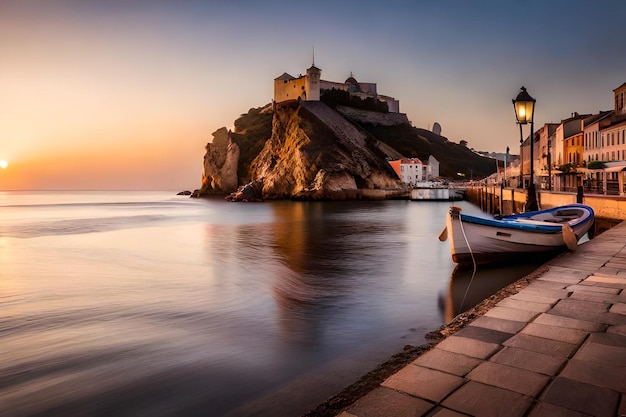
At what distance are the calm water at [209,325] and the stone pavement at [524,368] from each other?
6.20ft

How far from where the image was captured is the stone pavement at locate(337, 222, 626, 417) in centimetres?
316

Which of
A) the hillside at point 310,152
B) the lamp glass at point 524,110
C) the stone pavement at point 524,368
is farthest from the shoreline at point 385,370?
the hillside at point 310,152

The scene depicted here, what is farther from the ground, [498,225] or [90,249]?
[498,225]

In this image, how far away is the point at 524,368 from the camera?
3.78 metres

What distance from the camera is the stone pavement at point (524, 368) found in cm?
316

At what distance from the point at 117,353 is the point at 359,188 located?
8774 cm

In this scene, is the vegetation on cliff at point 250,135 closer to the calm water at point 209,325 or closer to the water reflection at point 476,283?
the calm water at point 209,325

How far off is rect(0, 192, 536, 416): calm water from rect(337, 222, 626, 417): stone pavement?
6.20ft

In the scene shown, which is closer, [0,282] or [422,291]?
[422,291]

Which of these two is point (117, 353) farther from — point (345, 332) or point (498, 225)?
point (498, 225)

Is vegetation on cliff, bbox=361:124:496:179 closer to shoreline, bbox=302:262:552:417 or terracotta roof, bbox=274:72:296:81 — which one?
terracotta roof, bbox=274:72:296:81

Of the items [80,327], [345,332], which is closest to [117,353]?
[80,327]

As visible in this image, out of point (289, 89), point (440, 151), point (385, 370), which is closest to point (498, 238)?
point (385, 370)

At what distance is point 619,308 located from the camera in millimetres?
5570
